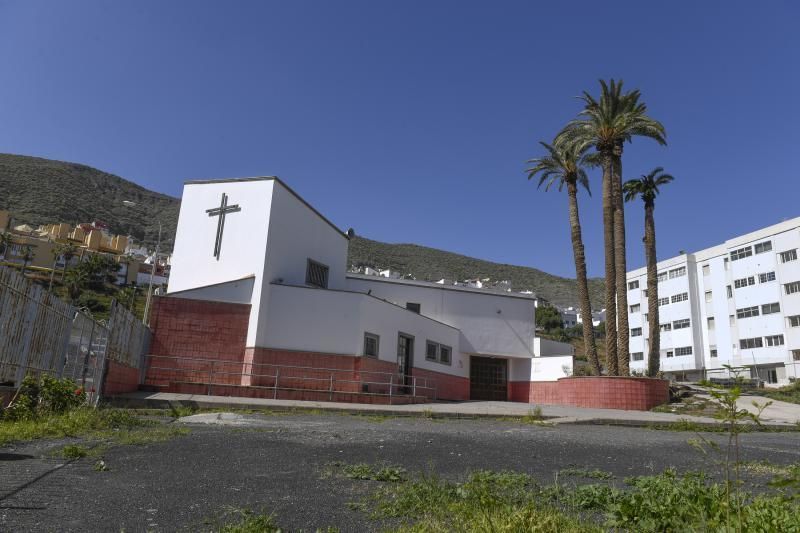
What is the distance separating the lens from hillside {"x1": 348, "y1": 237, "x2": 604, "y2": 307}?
116250 millimetres

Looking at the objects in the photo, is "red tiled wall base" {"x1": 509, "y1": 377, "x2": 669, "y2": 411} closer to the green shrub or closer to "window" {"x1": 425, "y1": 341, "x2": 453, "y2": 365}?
"window" {"x1": 425, "y1": 341, "x2": 453, "y2": 365}

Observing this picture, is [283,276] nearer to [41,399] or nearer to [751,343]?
[41,399]

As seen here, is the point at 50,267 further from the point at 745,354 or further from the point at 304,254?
the point at 745,354

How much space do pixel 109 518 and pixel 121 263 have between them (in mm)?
103599

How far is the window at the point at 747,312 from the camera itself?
53.7 metres

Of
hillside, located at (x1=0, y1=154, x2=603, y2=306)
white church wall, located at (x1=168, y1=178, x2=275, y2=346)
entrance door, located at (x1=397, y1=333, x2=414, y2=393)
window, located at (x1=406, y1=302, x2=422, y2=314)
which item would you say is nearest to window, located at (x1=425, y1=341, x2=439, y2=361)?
entrance door, located at (x1=397, y1=333, x2=414, y2=393)

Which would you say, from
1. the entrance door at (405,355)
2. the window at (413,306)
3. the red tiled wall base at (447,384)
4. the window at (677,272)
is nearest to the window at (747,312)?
the window at (677,272)

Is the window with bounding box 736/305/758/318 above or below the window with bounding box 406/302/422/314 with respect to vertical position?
above

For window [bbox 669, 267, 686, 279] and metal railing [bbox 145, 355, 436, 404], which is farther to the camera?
window [bbox 669, 267, 686, 279]

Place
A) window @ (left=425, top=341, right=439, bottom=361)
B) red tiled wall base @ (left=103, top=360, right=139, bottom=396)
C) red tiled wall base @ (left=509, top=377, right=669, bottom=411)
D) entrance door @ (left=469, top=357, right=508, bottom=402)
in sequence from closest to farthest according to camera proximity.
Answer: red tiled wall base @ (left=103, top=360, right=139, bottom=396) → red tiled wall base @ (left=509, top=377, right=669, bottom=411) → window @ (left=425, top=341, right=439, bottom=361) → entrance door @ (left=469, top=357, right=508, bottom=402)

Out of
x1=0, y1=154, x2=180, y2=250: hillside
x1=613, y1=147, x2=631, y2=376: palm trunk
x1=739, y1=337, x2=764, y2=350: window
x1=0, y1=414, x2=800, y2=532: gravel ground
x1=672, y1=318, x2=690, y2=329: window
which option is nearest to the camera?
x1=0, y1=414, x2=800, y2=532: gravel ground

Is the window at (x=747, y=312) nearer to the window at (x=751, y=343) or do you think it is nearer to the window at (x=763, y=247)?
the window at (x=751, y=343)

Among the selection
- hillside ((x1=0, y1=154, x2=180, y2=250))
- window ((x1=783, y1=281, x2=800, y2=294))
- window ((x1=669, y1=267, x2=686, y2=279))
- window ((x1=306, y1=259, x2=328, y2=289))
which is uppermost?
hillside ((x1=0, y1=154, x2=180, y2=250))

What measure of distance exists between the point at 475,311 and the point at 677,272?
138 ft
